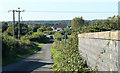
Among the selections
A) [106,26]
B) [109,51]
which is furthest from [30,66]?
[109,51]

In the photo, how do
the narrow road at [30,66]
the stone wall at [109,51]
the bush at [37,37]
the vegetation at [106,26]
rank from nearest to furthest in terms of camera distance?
the stone wall at [109,51] → the vegetation at [106,26] → the narrow road at [30,66] → the bush at [37,37]

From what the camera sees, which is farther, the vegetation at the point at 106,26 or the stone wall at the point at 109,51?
the vegetation at the point at 106,26

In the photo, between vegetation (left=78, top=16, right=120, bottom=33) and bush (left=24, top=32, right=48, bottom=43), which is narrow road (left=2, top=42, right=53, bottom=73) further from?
bush (left=24, top=32, right=48, bottom=43)

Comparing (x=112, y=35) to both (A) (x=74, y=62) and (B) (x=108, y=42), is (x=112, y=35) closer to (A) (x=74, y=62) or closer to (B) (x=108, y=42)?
(B) (x=108, y=42)

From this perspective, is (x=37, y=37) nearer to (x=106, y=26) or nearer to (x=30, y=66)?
(x=30, y=66)

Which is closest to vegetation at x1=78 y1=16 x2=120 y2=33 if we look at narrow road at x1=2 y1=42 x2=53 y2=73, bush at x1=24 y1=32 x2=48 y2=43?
narrow road at x1=2 y1=42 x2=53 y2=73

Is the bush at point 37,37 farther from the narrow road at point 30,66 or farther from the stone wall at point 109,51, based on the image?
the stone wall at point 109,51

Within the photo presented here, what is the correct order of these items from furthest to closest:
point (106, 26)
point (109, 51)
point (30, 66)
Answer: point (30, 66) < point (106, 26) < point (109, 51)

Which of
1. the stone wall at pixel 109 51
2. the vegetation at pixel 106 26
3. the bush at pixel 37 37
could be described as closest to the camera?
the stone wall at pixel 109 51

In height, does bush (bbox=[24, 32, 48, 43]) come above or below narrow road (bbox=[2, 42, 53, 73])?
below

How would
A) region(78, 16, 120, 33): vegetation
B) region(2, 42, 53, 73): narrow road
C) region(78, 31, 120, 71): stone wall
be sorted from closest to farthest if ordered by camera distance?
region(78, 31, 120, 71): stone wall
region(78, 16, 120, 33): vegetation
region(2, 42, 53, 73): narrow road

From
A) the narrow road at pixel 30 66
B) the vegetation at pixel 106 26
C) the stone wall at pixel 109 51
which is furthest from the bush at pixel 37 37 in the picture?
the stone wall at pixel 109 51

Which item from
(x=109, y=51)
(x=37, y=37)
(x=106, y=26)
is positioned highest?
(x=106, y=26)

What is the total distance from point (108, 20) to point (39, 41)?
6028 cm
